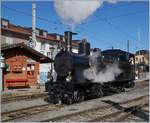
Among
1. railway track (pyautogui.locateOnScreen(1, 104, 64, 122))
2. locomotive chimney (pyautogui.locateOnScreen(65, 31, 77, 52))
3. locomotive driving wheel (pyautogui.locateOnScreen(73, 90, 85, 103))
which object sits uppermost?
locomotive chimney (pyautogui.locateOnScreen(65, 31, 77, 52))

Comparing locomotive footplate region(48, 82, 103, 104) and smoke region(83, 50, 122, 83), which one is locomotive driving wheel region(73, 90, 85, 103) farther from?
smoke region(83, 50, 122, 83)

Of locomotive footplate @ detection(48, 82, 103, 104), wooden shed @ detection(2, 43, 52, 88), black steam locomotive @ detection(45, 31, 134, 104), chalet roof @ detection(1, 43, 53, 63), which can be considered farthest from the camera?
wooden shed @ detection(2, 43, 52, 88)

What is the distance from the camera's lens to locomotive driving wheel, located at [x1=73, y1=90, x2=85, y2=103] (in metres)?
18.1

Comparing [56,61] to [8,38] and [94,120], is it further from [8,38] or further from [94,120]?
[8,38]

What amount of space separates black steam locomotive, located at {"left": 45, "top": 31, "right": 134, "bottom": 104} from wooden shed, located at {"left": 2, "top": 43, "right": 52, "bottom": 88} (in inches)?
419

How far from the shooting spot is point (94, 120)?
12.1 meters

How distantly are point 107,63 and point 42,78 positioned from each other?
21294mm

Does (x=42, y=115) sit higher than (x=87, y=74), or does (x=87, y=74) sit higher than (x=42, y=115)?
(x=87, y=74)

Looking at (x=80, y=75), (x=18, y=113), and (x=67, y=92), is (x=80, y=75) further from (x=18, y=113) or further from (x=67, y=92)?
(x=18, y=113)

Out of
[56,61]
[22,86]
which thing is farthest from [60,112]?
[22,86]

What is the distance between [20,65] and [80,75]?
13882 mm

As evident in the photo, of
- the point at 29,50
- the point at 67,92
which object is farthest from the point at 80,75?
the point at 29,50

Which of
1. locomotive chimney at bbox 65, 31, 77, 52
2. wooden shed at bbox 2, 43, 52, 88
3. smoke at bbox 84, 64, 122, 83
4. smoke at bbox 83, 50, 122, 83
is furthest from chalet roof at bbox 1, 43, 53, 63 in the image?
locomotive chimney at bbox 65, 31, 77, 52

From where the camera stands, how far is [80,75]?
748 inches
